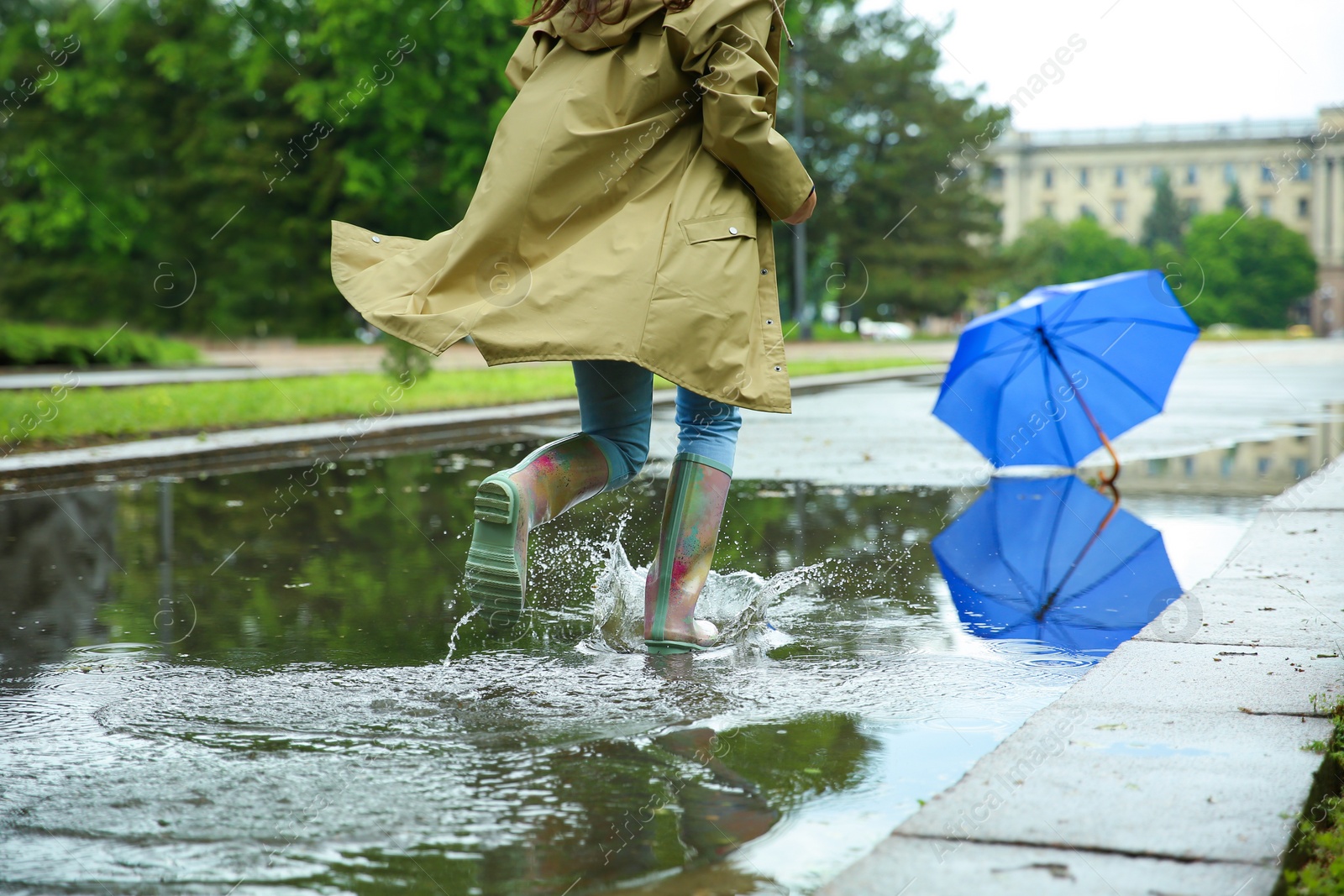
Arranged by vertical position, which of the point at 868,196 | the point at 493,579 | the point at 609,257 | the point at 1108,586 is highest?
the point at 868,196

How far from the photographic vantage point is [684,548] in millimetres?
3789

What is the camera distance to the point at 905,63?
51.7 m

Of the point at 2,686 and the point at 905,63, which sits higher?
the point at 905,63

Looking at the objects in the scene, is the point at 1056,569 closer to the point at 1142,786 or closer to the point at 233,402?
the point at 1142,786

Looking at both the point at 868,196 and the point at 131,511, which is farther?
the point at 868,196

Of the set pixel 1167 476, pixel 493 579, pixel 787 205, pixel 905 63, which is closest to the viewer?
pixel 493 579

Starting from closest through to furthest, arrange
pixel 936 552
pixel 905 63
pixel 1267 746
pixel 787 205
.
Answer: pixel 1267 746
pixel 787 205
pixel 936 552
pixel 905 63

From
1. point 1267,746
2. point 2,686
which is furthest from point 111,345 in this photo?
point 1267,746

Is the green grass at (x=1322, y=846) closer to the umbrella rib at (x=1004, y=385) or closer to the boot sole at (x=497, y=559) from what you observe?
the boot sole at (x=497, y=559)

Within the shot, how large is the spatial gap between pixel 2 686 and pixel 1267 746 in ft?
9.95

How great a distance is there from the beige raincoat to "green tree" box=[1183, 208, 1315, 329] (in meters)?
97.1

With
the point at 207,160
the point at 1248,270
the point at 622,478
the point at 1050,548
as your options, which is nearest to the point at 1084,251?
the point at 1248,270

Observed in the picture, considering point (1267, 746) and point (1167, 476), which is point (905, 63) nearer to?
point (1167, 476)

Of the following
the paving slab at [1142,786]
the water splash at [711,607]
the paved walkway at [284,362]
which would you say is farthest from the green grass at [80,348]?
the paving slab at [1142,786]
